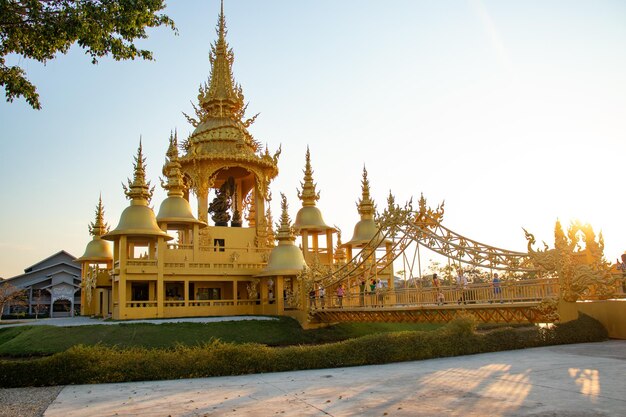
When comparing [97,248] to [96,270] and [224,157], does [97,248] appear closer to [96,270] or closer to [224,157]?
[96,270]

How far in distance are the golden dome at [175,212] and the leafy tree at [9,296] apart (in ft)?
63.3

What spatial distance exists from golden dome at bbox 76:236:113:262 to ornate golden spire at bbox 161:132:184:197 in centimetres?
610

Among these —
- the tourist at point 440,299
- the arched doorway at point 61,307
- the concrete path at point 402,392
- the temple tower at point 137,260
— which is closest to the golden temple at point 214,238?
the temple tower at point 137,260

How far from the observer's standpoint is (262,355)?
14742 millimetres

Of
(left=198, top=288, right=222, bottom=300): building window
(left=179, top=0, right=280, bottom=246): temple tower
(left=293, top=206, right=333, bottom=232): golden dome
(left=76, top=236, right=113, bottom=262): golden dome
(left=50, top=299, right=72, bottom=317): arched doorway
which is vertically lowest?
(left=50, top=299, right=72, bottom=317): arched doorway

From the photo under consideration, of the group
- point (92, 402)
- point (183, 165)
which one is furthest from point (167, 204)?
point (92, 402)

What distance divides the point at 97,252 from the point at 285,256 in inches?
566

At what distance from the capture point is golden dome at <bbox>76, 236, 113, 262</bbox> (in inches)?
1419

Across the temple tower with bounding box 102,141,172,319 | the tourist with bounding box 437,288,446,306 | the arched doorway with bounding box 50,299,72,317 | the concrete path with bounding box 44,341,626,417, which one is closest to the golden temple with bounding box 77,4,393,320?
the temple tower with bounding box 102,141,172,319

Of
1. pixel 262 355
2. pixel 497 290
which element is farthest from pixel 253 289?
pixel 262 355

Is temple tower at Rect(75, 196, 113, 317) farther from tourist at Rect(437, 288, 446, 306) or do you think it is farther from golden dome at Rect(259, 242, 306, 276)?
tourist at Rect(437, 288, 446, 306)

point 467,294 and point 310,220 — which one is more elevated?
point 310,220

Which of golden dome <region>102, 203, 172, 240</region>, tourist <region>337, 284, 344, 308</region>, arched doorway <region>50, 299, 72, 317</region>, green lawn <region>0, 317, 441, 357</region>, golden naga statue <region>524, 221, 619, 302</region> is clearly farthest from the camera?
arched doorway <region>50, 299, 72, 317</region>

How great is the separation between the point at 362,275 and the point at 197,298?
9.90 m
